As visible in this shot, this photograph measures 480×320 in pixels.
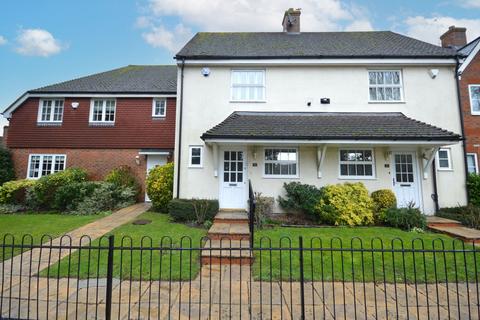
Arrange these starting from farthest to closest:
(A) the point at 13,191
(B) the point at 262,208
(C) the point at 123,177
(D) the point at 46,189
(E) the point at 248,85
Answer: (C) the point at 123,177, (A) the point at 13,191, (D) the point at 46,189, (E) the point at 248,85, (B) the point at 262,208

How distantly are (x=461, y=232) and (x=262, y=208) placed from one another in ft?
20.7

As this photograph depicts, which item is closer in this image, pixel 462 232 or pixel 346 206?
pixel 462 232

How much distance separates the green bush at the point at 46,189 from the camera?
11.4 meters

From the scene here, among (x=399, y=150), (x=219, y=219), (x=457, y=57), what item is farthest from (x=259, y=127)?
(x=457, y=57)

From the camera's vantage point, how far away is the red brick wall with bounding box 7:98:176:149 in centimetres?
1382

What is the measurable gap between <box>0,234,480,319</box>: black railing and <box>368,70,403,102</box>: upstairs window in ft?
23.3

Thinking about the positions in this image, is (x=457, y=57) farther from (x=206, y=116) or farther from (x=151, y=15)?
Result: (x=151, y=15)

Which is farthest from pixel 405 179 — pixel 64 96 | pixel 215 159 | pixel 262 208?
pixel 64 96

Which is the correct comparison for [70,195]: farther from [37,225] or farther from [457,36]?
[457,36]

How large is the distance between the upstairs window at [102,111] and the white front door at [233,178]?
8.53 m

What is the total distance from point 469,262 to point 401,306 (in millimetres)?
3362

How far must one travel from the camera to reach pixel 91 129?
1392 centimetres

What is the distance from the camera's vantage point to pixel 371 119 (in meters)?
9.84

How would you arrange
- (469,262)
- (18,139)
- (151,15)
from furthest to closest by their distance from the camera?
(18,139) → (151,15) → (469,262)
